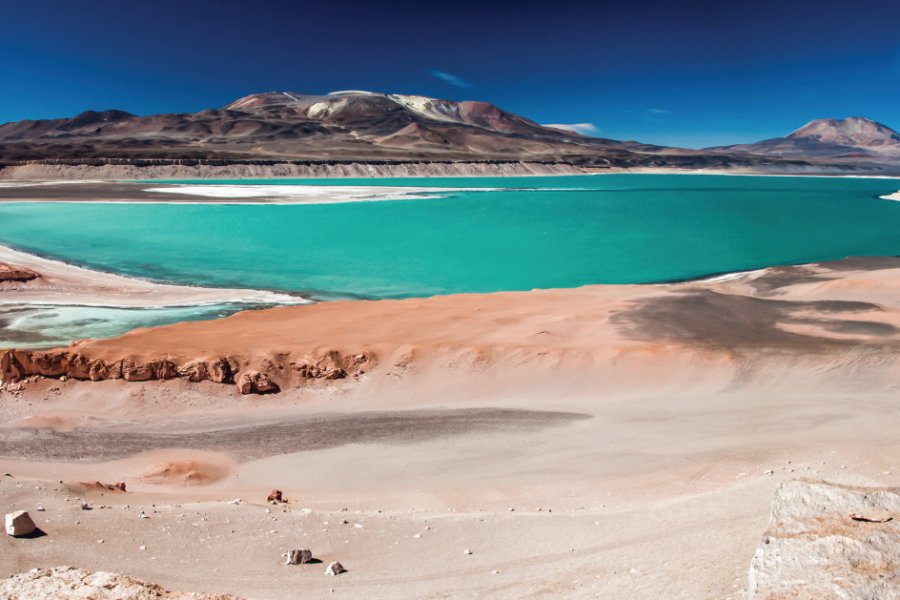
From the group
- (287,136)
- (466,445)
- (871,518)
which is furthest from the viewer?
(287,136)

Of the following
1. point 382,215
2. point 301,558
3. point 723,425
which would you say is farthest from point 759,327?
point 382,215

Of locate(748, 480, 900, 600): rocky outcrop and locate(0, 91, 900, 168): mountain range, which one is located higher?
locate(0, 91, 900, 168): mountain range

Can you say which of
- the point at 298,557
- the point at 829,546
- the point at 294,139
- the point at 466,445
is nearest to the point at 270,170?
the point at 294,139

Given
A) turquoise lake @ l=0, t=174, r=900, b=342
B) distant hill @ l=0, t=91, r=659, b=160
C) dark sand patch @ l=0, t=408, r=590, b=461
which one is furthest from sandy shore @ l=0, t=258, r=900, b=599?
distant hill @ l=0, t=91, r=659, b=160

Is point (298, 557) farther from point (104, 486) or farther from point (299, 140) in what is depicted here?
point (299, 140)

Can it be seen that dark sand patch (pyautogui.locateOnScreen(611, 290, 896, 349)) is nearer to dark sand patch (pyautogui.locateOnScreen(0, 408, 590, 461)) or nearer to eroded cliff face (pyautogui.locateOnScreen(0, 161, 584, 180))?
dark sand patch (pyautogui.locateOnScreen(0, 408, 590, 461))

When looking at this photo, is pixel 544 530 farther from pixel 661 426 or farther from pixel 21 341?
pixel 21 341
